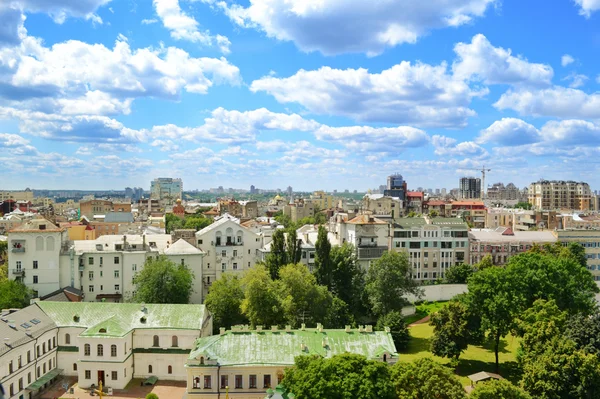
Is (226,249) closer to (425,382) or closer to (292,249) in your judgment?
(292,249)

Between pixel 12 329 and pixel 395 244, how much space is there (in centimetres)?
5857

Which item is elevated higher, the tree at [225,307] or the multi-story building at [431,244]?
the multi-story building at [431,244]

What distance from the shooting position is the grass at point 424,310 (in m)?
73.2

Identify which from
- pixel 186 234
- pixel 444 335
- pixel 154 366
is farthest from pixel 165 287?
pixel 444 335

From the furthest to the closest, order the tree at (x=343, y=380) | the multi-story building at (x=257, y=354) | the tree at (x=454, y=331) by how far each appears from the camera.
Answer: the tree at (x=454, y=331), the multi-story building at (x=257, y=354), the tree at (x=343, y=380)

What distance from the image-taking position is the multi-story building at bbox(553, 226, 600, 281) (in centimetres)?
9012

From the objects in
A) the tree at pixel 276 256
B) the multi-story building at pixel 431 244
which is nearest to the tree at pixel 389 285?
the tree at pixel 276 256

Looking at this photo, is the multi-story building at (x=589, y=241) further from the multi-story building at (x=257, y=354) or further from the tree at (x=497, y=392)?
the tree at (x=497, y=392)

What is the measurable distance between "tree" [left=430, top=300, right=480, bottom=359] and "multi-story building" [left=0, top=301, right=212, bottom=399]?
24.1 m

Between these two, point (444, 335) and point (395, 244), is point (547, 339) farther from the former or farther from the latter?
point (395, 244)

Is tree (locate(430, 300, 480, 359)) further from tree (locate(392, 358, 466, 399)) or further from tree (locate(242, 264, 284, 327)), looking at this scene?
tree (locate(242, 264, 284, 327))

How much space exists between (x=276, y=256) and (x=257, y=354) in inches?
976

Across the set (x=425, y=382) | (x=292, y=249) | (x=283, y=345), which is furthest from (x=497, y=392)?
(x=292, y=249)

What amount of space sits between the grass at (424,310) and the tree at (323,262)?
40.8ft
